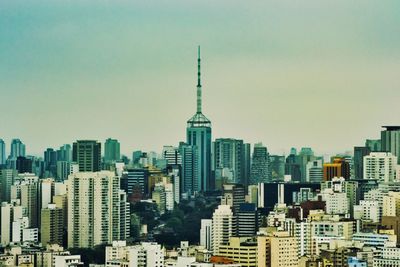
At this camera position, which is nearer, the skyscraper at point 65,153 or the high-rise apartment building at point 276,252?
the high-rise apartment building at point 276,252

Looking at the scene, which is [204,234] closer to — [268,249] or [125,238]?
[125,238]

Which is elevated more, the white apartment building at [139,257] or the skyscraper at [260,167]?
the skyscraper at [260,167]

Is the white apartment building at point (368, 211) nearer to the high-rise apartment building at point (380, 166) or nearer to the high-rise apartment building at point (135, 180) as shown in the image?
the high-rise apartment building at point (380, 166)

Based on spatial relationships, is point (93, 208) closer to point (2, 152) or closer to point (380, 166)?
point (2, 152)

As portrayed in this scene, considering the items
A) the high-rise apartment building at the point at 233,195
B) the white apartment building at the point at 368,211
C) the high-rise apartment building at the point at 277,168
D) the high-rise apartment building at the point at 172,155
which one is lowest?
the white apartment building at the point at 368,211

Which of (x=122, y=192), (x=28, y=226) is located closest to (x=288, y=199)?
(x=122, y=192)

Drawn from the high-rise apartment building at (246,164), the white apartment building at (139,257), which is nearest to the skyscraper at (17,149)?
the high-rise apartment building at (246,164)
